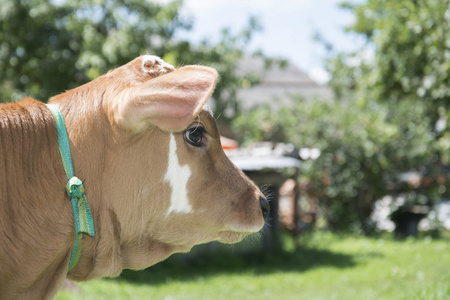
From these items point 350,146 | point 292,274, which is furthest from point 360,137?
point 292,274

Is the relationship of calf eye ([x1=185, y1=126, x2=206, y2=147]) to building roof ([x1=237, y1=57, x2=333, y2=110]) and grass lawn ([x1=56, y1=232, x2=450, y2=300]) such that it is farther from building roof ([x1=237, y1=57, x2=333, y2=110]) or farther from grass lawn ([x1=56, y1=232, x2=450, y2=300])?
building roof ([x1=237, y1=57, x2=333, y2=110])

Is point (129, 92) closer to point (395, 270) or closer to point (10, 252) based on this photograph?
point (10, 252)

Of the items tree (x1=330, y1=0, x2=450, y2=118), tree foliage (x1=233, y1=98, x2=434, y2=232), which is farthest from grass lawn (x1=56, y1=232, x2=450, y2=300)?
tree (x1=330, y1=0, x2=450, y2=118)

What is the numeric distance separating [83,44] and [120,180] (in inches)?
451

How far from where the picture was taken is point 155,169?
71.7 inches

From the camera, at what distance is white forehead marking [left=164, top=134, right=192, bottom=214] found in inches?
72.7

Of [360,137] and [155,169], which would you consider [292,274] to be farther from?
[155,169]

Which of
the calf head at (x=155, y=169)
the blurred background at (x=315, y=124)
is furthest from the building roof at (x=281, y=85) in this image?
→ the calf head at (x=155, y=169)

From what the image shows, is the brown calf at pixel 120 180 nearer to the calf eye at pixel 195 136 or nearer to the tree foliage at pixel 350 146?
the calf eye at pixel 195 136

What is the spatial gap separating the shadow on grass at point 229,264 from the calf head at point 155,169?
6.97m

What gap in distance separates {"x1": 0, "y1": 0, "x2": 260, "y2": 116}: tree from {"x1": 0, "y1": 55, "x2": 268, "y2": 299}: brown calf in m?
9.97

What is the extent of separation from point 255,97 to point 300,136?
1176 centimetres

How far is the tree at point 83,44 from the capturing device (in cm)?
1209

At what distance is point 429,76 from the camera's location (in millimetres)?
9055
